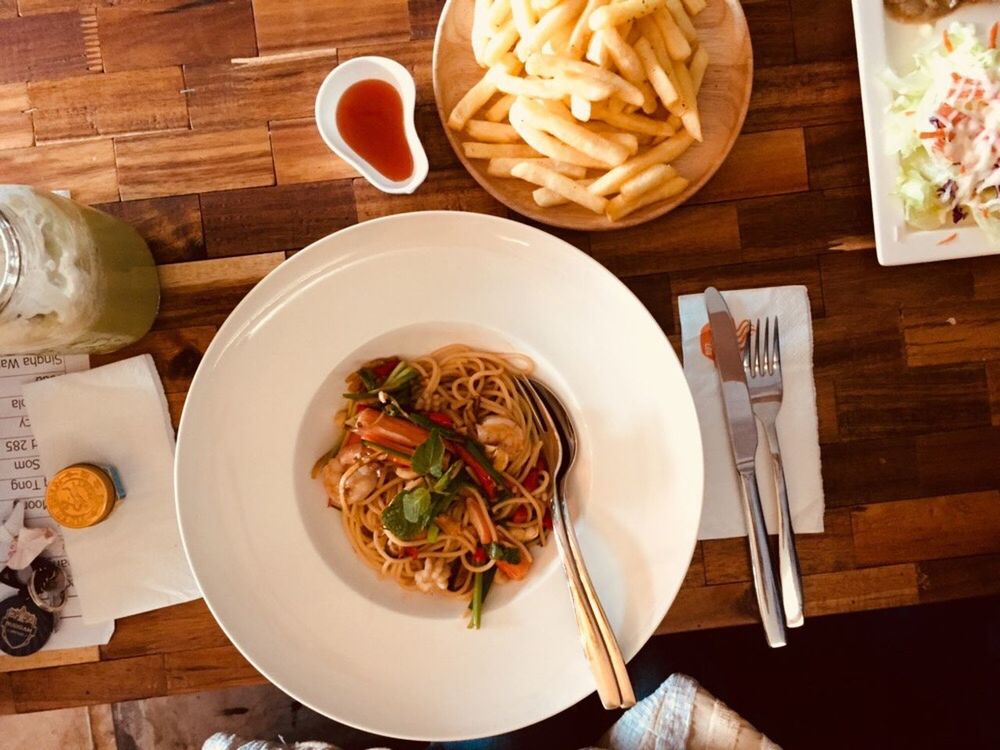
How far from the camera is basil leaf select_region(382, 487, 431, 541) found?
5.21ft

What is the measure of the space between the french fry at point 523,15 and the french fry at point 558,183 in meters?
0.25

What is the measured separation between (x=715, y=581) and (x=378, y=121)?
1.27m

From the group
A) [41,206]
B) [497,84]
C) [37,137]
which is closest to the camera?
[41,206]

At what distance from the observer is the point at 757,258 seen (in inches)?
70.4

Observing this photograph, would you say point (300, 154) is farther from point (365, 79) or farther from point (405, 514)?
point (405, 514)

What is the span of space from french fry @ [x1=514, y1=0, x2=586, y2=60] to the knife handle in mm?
993

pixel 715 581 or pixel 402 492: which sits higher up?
pixel 402 492

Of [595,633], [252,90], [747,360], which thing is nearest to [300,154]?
[252,90]

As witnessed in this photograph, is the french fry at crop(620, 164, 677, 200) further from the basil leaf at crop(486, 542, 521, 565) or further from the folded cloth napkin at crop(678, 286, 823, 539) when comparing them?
the basil leaf at crop(486, 542, 521, 565)

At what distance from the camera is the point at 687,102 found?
157 cm

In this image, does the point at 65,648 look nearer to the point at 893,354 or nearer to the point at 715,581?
the point at 715,581

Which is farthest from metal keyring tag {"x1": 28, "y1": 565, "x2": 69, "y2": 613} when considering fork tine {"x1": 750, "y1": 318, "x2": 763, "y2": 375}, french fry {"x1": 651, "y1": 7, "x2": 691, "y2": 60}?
french fry {"x1": 651, "y1": 7, "x2": 691, "y2": 60}

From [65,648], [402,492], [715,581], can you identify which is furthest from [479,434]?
[65,648]

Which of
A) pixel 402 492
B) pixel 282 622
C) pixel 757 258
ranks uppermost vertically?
pixel 757 258
